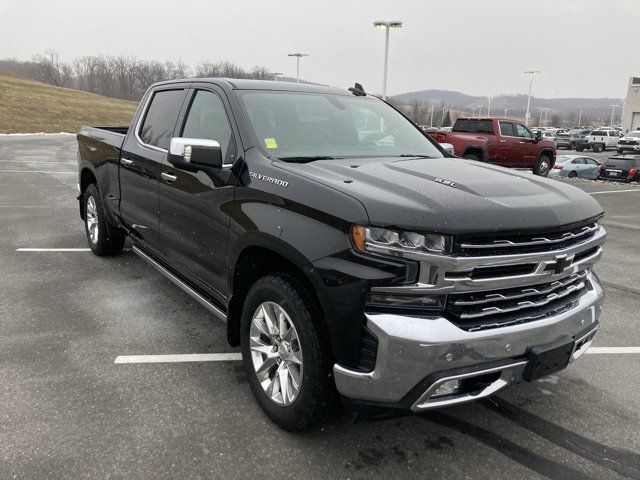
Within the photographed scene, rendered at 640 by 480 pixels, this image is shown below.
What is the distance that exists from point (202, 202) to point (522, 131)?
52.1 feet

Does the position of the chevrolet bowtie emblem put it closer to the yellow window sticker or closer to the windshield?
the windshield

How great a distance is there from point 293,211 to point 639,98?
8286cm

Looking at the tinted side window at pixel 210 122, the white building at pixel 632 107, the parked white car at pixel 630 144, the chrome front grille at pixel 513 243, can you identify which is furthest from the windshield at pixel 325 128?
the white building at pixel 632 107

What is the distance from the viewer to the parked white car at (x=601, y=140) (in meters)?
46.2

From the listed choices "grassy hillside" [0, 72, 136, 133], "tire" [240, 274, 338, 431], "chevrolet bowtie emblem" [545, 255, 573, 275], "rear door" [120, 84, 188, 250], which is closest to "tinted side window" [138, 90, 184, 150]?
"rear door" [120, 84, 188, 250]

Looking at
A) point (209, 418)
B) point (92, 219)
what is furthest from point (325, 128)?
point (92, 219)

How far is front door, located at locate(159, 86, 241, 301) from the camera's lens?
10.8 feet

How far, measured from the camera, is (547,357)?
8.32 feet

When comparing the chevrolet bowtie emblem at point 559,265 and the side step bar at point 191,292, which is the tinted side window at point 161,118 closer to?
the side step bar at point 191,292

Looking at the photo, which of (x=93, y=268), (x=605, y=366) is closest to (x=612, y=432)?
(x=605, y=366)

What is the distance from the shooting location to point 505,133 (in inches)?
659

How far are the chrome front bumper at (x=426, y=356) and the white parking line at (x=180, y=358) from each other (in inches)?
60.4

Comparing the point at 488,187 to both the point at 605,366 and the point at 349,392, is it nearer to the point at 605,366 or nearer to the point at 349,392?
the point at 349,392

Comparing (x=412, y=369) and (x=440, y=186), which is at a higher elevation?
(x=440, y=186)
